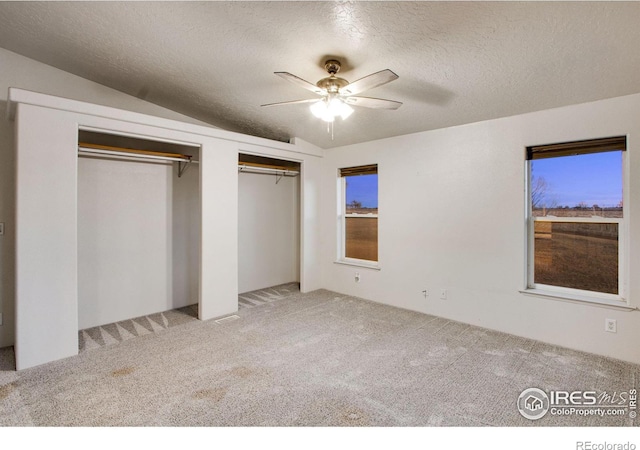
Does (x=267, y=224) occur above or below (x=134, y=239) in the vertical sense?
above

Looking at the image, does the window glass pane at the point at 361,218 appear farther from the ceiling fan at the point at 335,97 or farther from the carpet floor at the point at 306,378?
the ceiling fan at the point at 335,97

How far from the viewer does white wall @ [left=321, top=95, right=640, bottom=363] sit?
106 inches

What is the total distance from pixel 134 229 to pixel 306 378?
9.13ft

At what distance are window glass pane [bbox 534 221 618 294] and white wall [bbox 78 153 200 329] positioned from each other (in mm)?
4184

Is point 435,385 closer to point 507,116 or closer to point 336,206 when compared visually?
point 507,116

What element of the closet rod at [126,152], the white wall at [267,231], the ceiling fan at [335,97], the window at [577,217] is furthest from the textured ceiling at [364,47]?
the white wall at [267,231]

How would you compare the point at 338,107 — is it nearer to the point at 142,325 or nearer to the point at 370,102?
the point at 370,102

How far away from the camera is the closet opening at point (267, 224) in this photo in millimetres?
4832

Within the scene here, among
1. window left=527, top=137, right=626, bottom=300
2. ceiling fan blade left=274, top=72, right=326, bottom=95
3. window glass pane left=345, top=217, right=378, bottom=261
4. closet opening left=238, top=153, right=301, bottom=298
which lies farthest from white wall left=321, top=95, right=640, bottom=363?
ceiling fan blade left=274, top=72, right=326, bottom=95

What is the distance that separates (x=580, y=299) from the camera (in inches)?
112

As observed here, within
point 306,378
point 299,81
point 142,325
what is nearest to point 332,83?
point 299,81

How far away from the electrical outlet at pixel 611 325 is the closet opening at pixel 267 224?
12.6ft

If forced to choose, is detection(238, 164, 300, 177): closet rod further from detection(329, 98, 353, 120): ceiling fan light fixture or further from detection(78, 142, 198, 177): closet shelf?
detection(329, 98, 353, 120): ceiling fan light fixture
